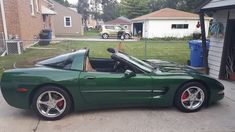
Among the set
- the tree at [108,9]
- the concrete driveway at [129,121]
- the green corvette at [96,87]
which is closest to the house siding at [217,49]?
the concrete driveway at [129,121]

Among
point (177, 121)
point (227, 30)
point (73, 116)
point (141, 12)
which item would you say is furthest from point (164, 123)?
point (141, 12)

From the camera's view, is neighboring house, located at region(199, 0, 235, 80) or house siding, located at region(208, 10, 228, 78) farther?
house siding, located at region(208, 10, 228, 78)

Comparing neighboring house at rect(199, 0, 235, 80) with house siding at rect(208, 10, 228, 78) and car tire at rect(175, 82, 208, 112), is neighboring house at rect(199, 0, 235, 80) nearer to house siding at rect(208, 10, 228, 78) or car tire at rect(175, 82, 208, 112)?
house siding at rect(208, 10, 228, 78)

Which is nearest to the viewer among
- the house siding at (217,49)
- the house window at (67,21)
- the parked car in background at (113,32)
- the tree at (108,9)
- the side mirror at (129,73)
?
the side mirror at (129,73)

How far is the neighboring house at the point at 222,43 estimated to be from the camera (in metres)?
6.37

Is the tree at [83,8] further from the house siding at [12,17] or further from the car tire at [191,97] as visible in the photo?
the car tire at [191,97]

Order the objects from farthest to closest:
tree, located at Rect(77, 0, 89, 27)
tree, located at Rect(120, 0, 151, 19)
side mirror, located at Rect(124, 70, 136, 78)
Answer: tree, located at Rect(77, 0, 89, 27) → tree, located at Rect(120, 0, 151, 19) → side mirror, located at Rect(124, 70, 136, 78)

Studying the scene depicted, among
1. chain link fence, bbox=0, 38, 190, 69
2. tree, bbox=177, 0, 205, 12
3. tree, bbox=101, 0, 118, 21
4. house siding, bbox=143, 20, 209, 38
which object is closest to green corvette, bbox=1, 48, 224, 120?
chain link fence, bbox=0, 38, 190, 69

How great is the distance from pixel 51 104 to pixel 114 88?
116 cm

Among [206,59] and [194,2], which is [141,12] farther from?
[206,59]

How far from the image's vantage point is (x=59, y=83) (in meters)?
3.83

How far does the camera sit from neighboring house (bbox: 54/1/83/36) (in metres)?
31.7

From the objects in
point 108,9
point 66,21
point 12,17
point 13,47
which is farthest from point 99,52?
point 108,9

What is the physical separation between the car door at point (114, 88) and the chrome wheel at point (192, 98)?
2.30ft
